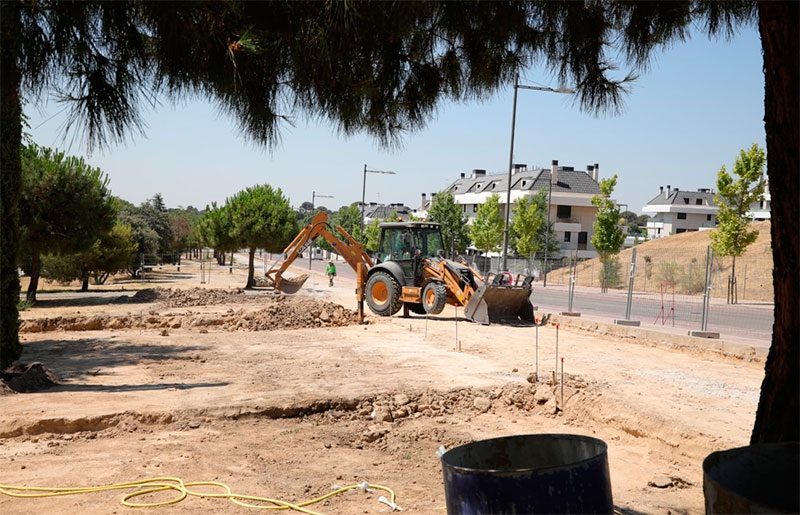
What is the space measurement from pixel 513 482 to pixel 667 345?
1341cm

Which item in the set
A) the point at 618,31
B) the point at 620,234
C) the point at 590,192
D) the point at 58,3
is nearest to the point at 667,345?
the point at 618,31

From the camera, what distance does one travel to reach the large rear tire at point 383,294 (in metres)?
21.4

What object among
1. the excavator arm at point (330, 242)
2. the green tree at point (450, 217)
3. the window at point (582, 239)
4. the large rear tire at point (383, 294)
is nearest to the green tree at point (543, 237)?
the green tree at point (450, 217)

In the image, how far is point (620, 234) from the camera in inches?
1775

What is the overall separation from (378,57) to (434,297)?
15764mm

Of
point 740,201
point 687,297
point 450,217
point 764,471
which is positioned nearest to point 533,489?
point 764,471

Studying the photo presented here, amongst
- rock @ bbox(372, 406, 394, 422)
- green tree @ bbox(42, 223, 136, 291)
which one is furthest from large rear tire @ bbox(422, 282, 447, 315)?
green tree @ bbox(42, 223, 136, 291)

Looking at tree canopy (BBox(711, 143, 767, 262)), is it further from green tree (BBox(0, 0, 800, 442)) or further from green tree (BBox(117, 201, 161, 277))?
green tree (BBox(117, 201, 161, 277))

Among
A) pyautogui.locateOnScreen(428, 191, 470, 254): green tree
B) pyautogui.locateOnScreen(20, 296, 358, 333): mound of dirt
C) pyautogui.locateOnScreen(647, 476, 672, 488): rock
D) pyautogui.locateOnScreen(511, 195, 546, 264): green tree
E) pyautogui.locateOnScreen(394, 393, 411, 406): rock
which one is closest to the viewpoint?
pyautogui.locateOnScreen(647, 476, 672, 488): rock

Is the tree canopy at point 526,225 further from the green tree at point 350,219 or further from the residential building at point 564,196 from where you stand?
the green tree at point 350,219

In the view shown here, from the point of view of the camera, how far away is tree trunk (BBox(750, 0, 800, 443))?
371cm

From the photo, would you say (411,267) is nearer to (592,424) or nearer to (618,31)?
(592,424)

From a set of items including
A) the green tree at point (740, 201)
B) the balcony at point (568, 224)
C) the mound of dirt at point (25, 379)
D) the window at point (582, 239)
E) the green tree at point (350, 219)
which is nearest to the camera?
the mound of dirt at point (25, 379)

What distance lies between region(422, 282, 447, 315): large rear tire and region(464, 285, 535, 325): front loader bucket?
73cm
